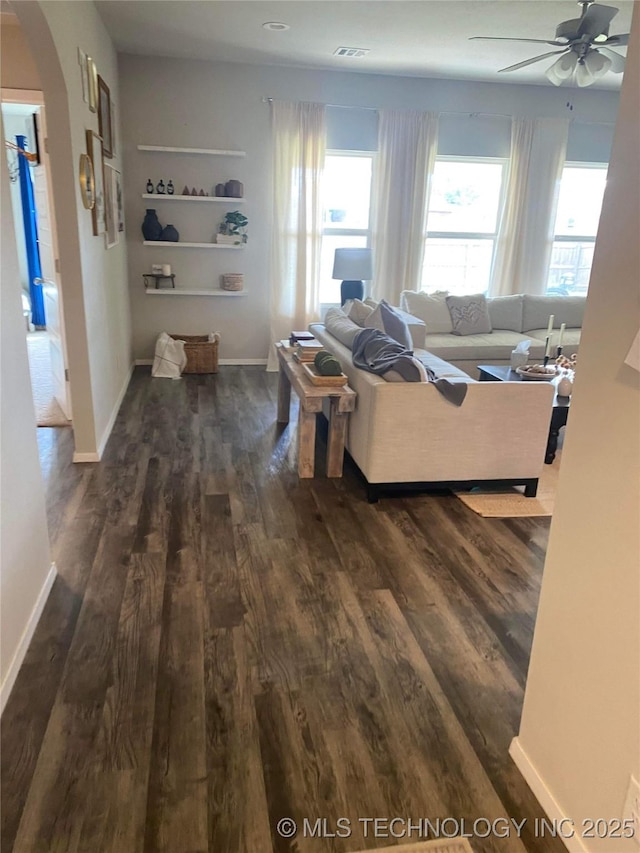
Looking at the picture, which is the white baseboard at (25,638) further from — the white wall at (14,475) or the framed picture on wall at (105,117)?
the framed picture on wall at (105,117)

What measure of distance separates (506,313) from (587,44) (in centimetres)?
274

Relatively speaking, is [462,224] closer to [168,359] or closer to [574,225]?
[574,225]

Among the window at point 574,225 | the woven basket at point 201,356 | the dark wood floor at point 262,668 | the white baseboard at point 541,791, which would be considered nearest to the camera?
the white baseboard at point 541,791

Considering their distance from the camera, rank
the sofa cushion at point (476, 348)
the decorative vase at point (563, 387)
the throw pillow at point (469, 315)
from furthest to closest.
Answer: the throw pillow at point (469, 315) → the sofa cushion at point (476, 348) → the decorative vase at point (563, 387)

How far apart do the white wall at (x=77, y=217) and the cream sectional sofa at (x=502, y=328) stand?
2.60m

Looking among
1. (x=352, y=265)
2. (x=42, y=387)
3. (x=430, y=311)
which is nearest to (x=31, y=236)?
(x=42, y=387)

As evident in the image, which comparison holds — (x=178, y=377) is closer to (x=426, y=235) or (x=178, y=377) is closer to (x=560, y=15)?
(x=426, y=235)

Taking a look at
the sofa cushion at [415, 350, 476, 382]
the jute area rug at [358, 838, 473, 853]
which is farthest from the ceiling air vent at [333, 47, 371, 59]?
the jute area rug at [358, 838, 473, 853]

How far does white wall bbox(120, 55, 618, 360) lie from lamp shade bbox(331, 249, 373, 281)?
1029mm

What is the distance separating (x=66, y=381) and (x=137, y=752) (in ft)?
10.4

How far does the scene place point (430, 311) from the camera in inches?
233

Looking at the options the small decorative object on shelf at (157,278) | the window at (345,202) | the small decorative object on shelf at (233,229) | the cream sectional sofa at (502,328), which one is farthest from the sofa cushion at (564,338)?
the small decorative object on shelf at (157,278)

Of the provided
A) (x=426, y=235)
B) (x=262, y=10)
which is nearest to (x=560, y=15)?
(x=262, y=10)

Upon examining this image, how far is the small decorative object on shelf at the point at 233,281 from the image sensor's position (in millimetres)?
6258
